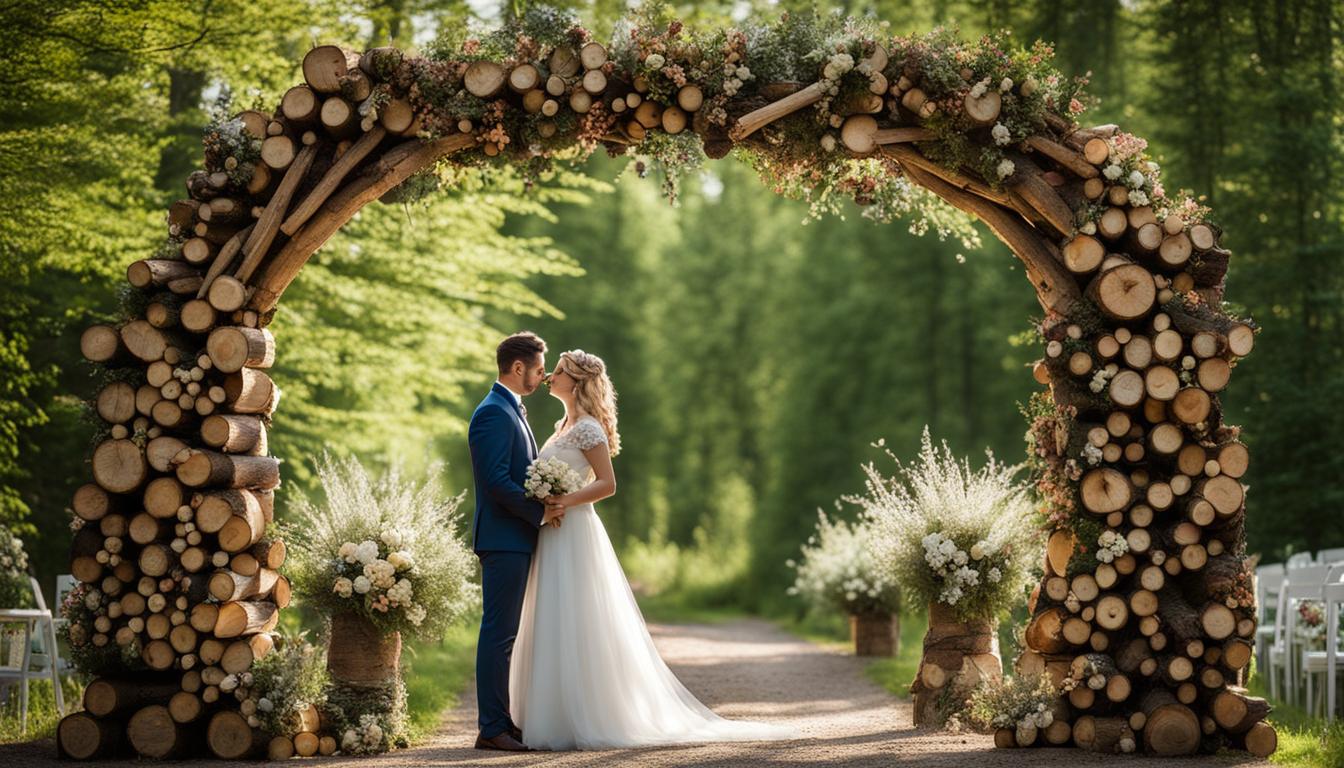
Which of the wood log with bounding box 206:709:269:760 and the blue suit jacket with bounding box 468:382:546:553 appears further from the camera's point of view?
the blue suit jacket with bounding box 468:382:546:553

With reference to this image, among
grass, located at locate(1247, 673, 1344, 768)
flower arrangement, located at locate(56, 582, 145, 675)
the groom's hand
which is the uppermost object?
the groom's hand

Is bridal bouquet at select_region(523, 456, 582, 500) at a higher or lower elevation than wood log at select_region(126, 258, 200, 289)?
lower

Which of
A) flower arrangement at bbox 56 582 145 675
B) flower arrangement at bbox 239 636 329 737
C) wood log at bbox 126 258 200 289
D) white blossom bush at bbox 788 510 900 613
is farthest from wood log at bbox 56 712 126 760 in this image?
white blossom bush at bbox 788 510 900 613

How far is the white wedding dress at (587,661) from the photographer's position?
298 inches

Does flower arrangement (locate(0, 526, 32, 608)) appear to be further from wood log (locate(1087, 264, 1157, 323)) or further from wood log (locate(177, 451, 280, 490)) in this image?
wood log (locate(1087, 264, 1157, 323))

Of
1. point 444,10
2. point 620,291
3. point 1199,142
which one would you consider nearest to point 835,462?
point 620,291

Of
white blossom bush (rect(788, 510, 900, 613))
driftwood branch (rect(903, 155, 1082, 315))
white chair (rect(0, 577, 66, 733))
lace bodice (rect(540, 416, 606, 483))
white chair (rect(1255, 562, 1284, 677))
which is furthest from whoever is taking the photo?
white blossom bush (rect(788, 510, 900, 613))

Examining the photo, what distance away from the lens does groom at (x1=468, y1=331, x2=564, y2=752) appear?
7609 mm

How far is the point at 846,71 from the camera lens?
7.55 m

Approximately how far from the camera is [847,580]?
44.8 feet

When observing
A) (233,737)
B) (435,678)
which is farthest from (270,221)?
(435,678)

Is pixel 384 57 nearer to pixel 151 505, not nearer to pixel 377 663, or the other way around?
pixel 151 505

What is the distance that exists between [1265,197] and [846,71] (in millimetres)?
11180

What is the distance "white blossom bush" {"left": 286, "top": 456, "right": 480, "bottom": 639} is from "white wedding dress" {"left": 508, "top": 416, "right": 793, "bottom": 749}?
58 centimetres
